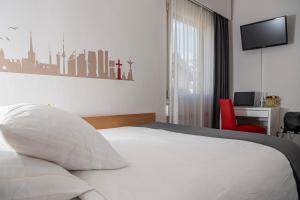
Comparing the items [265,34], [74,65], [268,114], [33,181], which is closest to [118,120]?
[74,65]

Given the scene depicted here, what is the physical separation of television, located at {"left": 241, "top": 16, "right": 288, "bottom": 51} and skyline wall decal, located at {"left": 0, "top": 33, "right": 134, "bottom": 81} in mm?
2063

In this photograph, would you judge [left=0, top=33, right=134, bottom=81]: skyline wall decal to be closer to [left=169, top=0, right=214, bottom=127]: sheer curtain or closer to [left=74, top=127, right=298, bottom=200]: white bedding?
[left=169, top=0, right=214, bottom=127]: sheer curtain

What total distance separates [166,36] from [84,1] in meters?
1.16

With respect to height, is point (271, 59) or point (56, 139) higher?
point (271, 59)

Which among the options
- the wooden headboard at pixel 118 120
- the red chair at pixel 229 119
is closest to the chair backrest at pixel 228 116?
the red chair at pixel 229 119

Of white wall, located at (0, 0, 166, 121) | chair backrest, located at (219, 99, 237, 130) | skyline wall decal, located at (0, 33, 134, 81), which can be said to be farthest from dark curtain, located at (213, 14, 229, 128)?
skyline wall decal, located at (0, 33, 134, 81)

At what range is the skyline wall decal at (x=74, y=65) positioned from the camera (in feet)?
5.43

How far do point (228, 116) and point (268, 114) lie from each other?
0.64 m

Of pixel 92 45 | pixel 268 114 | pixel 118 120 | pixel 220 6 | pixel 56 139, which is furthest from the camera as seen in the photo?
pixel 220 6

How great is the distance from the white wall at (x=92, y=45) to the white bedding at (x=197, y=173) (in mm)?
898

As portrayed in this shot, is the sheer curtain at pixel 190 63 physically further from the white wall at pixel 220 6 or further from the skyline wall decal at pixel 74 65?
the skyline wall decal at pixel 74 65

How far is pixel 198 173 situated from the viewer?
804 mm

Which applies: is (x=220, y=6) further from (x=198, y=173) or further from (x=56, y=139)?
(x=56, y=139)

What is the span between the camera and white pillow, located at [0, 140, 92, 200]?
50 centimetres
